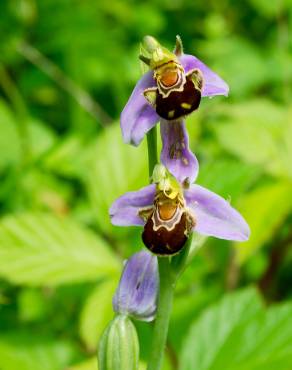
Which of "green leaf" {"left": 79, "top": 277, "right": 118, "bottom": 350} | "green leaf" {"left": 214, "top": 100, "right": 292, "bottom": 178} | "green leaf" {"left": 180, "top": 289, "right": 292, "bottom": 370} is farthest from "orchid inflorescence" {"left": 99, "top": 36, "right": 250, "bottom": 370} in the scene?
"green leaf" {"left": 214, "top": 100, "right": 292, "bottom": 178}

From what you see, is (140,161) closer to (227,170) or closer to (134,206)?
(227,170)

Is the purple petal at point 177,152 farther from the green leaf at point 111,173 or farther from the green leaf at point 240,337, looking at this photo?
the green leaf at point 111,173

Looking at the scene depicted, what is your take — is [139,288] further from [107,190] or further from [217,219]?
[107,190]

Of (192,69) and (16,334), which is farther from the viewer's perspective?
(16,334)

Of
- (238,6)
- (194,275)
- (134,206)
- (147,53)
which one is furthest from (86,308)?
(238,6)

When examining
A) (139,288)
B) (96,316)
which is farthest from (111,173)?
(139,288)

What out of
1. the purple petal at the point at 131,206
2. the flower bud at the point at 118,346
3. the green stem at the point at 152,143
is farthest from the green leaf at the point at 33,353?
the green stem at the point at 152,143

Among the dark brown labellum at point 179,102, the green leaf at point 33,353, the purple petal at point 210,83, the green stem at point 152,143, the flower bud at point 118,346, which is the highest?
the green leaf at point 33,353
